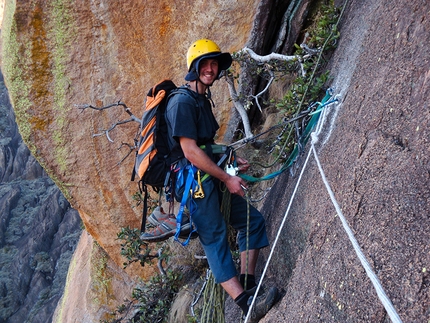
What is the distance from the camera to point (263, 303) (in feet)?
10.9

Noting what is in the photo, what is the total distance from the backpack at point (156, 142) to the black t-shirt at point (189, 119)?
0.09 m

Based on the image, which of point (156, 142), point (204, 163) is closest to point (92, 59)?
point (156, 142)

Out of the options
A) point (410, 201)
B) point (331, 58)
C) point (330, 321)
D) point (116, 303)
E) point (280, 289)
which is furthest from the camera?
point (116, 303)

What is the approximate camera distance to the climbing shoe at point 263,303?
10.9 feet

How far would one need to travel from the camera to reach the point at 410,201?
220 centimetres

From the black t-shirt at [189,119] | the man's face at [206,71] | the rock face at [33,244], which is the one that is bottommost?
the rock face at [33,244]

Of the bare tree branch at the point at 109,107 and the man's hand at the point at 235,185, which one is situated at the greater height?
the bare tree branch at the point at 109,107

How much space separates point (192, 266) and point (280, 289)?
3.08 m

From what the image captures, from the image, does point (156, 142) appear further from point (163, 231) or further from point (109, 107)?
point (109, 107)

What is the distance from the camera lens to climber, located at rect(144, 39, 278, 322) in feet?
11.0

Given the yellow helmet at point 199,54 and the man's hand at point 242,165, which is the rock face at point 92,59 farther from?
the yellow helmet at point 199,54

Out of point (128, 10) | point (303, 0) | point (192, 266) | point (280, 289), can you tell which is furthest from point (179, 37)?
point (280, 289)

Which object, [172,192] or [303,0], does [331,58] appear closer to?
[303,0]

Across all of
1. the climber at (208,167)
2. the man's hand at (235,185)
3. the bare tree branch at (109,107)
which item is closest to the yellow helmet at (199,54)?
the climber at (208,167)
